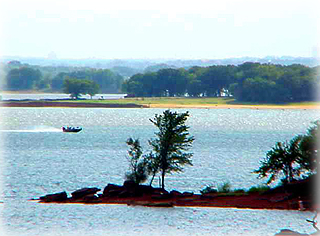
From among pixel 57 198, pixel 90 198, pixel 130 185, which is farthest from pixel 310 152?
pixel 57 198

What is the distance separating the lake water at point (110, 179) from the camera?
33938 mm

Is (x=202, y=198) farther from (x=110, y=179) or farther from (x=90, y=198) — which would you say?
(x=110, y=179)

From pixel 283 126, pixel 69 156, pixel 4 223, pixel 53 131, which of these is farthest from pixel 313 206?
pixel 283 126

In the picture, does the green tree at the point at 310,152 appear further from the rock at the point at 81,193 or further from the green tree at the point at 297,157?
the rock at the point at 81,193

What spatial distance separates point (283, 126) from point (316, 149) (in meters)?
97.2

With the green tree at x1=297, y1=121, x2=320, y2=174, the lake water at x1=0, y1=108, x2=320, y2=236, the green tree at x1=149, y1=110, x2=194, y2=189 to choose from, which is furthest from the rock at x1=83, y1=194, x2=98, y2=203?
the green tree at x1=297, y1=121, x2=320, y2=174

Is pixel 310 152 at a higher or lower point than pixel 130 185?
higher

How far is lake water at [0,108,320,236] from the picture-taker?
3394cm

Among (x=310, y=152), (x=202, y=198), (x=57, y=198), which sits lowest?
(x=57, y=198)

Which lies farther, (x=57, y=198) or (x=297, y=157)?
(x=297, y=157)

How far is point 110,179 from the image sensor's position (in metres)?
54.6

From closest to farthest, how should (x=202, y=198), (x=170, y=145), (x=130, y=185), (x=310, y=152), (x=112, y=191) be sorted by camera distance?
1. (x=202, y=198)
2. (x=310, y=152)
3. (x=112, y=191)
4. (x=130, y=185)
5. (x=170, y=145)


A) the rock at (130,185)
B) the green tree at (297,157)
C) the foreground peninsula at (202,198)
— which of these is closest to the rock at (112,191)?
the foreground peninsula at (202,198)

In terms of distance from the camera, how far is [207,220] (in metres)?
35.4
